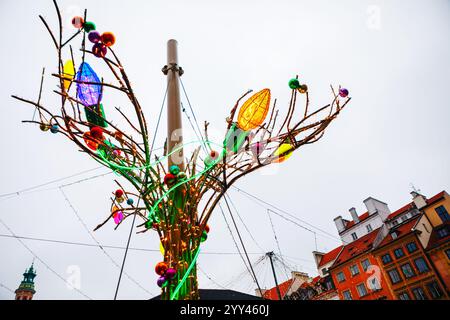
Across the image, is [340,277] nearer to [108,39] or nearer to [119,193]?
[119,193]

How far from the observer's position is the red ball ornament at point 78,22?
1.97 m

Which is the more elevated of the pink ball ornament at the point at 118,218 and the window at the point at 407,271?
the window at the point at 407,271

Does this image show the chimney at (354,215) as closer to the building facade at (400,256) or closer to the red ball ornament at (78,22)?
the building facade at (400,256)

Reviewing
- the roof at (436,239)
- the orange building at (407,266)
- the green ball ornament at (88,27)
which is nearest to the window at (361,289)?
the orange building at (407,266)

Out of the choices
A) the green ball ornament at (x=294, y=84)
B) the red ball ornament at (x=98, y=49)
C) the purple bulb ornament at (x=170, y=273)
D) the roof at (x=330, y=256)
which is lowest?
the purple bulb ornament at (x=170, y=273)

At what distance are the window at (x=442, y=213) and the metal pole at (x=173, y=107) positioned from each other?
22.6m

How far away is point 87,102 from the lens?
2221 mm

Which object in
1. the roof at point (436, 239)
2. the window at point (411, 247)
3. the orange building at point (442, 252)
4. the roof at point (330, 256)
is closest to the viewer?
the orange building at point (442, 252)

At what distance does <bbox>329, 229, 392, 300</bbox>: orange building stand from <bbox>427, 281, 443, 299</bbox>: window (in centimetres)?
259

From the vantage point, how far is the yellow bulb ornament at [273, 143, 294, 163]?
226cm

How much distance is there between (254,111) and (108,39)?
3.99 ft
